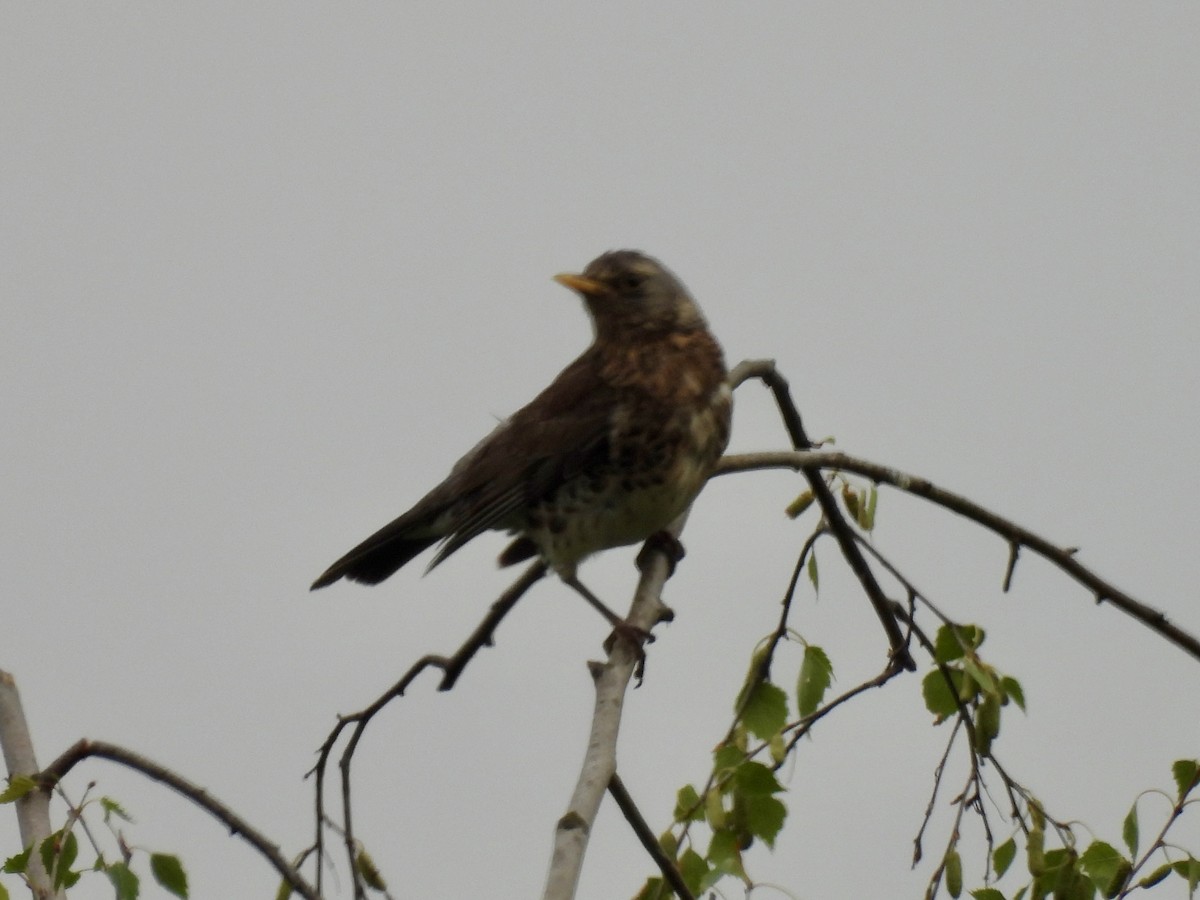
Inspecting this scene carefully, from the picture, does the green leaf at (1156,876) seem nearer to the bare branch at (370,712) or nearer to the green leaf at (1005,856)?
the green leaf at (1005,856)

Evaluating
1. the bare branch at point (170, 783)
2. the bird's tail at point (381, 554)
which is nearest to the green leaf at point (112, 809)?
the bare branch at point (170, 783)

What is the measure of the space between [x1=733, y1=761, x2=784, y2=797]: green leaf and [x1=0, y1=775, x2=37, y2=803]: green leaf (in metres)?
1.71

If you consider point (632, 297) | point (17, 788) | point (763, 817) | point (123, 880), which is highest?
point (632, 297)

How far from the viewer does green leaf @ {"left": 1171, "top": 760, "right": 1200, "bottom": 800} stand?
4484 mm

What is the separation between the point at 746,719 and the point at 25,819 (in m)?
1.85

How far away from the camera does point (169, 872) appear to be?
4398mm

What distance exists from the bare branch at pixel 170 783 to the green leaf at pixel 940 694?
5.47 feet

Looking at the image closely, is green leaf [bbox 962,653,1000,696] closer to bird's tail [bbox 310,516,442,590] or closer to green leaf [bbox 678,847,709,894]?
green leaf [bbox 678,847,709,894]

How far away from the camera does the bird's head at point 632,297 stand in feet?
25.0

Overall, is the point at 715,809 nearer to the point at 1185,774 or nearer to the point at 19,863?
the point at 1185,774

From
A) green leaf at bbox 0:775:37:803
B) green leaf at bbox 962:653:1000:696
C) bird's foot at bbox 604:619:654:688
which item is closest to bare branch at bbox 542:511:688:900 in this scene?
bird's foot at bbox 604:619:654:688

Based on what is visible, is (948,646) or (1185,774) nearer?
(1185,774)

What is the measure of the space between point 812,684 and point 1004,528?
81cm

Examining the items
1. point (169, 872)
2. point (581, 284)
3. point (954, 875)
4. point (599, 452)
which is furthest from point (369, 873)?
point (581, 284)
